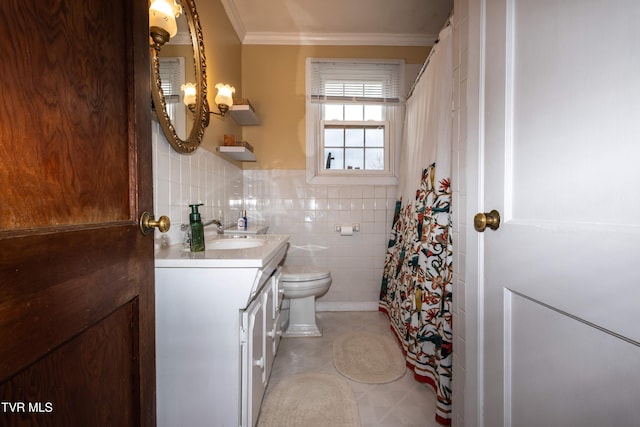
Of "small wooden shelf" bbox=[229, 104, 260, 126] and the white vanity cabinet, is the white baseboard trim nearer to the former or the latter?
the white vanity cabinet

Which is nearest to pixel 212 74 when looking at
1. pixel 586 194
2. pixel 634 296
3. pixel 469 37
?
pixel 469 37

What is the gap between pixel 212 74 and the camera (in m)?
1.82

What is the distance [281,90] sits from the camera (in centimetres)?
258

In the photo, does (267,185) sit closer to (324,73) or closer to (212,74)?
(212,74)

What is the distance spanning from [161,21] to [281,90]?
58.6 inches

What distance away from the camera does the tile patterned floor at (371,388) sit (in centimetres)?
131

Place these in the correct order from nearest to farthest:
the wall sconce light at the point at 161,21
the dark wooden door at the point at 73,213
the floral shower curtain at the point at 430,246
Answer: the dark wooden door at the point at 73,213
the wall sconce light at the point at 161,21
the floral shower curtain at the point at 430,246

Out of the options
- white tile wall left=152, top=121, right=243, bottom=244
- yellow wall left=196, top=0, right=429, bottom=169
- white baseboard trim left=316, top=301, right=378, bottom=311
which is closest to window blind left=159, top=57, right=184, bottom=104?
white tile wall left=152, top=121, right=243, bottom=244

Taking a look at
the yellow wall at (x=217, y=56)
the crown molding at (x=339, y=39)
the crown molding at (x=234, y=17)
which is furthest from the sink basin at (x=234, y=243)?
the crown molding at (x=339, y=39)

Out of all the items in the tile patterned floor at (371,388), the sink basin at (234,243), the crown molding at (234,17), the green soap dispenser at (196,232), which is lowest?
the tile patterned floor at (371,388)

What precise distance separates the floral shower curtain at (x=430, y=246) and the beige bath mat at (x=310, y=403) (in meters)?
0.43

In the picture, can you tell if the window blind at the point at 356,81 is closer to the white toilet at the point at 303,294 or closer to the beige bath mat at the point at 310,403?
the white toilet at the point at 303,294

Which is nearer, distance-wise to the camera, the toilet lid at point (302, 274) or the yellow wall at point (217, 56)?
the yellow wall at point (217, 56)

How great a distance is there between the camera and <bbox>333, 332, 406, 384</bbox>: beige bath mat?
5.27ft
